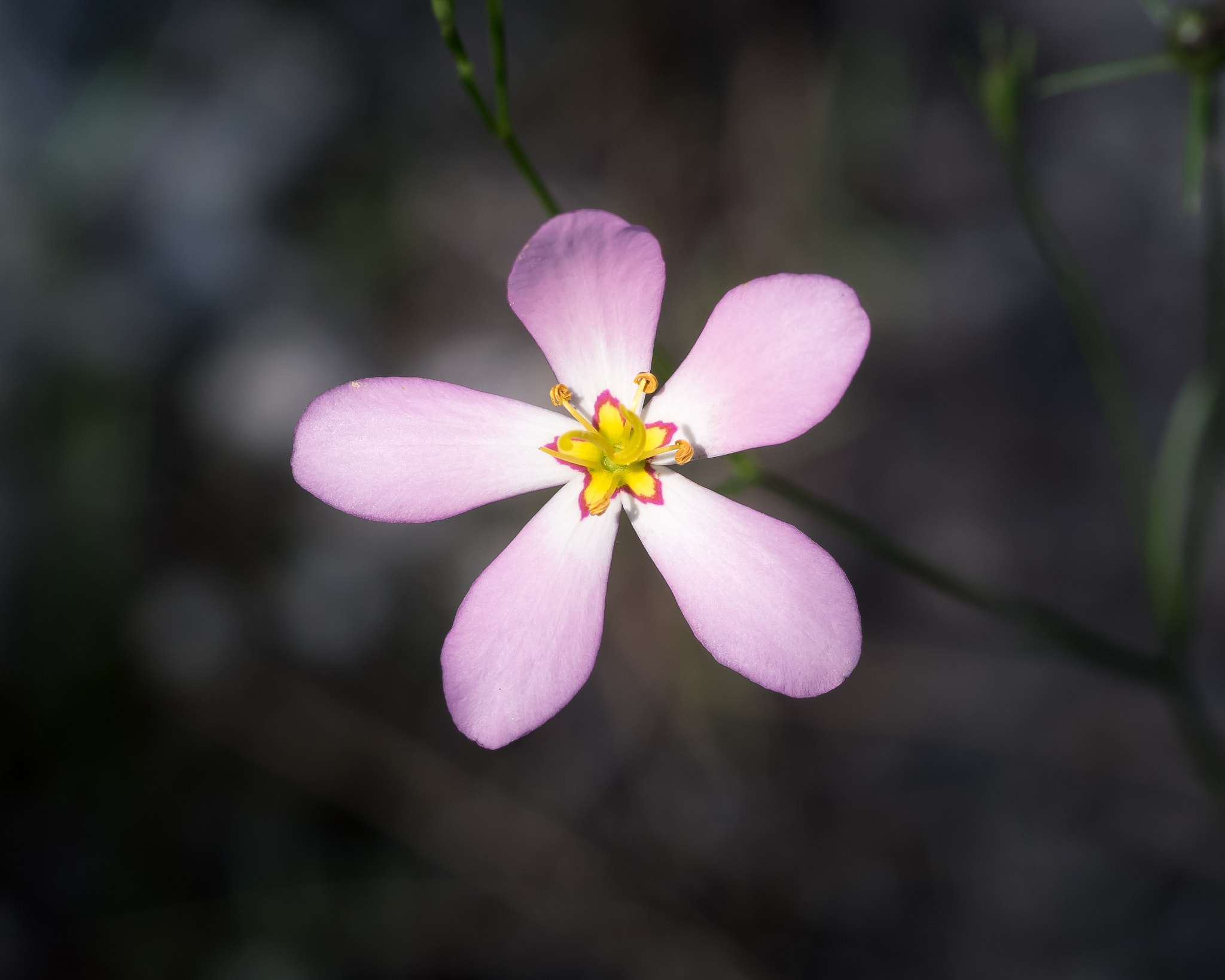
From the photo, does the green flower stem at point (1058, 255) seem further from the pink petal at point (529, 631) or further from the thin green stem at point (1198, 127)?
the pink petal at point (529, 631)

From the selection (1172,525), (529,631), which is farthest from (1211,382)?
(529,631)

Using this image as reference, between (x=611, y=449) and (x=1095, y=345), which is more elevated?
(x=1095, y=345)

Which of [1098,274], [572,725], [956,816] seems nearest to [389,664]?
[572,725]

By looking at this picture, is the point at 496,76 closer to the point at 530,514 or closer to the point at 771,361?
the point at 771,361

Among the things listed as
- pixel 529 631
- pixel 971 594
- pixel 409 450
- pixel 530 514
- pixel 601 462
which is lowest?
pixel 529 631

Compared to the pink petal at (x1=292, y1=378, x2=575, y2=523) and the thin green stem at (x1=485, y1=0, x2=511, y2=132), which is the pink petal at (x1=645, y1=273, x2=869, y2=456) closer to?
the pink petal at (x1=292, y1=378, x2=575, y2=523)

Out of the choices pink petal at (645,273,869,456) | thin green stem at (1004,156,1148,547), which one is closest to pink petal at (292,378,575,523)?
pink petal at (645,273,869,456)

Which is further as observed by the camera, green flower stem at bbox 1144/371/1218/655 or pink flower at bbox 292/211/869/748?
green flower stem at bbox 1144/371/1218/655
